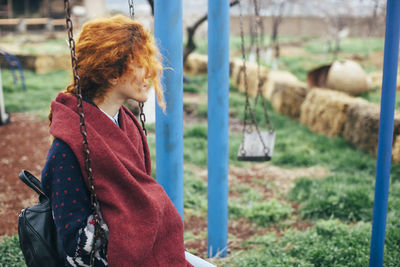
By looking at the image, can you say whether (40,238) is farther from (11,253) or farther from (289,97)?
(289,97)

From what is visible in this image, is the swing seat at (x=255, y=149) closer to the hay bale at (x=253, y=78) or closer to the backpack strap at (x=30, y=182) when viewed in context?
the backpack strap at (x=30, y=182)

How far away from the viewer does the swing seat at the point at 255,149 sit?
3.31 meters

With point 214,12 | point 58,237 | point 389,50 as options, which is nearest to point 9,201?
point 214,12

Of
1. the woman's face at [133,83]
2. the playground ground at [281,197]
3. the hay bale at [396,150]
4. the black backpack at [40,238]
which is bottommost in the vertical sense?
the playground ground at [281,197]

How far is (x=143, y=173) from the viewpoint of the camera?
149 cm

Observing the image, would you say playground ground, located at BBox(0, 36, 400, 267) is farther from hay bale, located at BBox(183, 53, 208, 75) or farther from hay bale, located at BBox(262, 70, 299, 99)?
hay bale, located at BBox(183, 53, 208, 75)

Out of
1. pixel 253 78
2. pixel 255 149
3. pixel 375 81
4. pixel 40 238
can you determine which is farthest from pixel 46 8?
pixel 40 238

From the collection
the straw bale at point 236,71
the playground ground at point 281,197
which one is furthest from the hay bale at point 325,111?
the straw bale at point 236,71

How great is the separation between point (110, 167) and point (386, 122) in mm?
1460

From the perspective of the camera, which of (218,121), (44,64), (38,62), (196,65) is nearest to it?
(218,121)

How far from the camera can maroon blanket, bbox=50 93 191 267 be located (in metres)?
1.37

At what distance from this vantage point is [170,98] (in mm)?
2178

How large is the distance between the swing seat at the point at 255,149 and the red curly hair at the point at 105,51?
6.25ft

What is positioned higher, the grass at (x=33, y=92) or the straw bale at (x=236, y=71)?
Result: the straw bale at (x=236, y=71)
